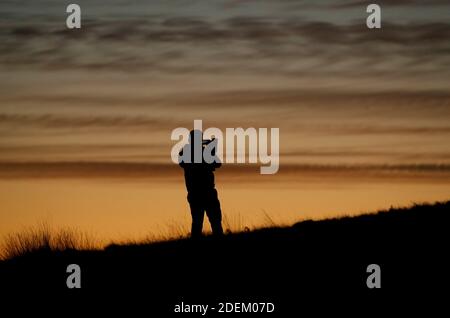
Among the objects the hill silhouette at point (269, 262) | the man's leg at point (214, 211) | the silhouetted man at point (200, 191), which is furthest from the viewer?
the man's leg at point (214, 211)

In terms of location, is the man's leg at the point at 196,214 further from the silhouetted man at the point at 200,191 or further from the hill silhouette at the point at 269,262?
the hill silhouette at the point at 269,262

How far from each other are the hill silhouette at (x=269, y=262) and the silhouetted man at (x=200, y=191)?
358mm

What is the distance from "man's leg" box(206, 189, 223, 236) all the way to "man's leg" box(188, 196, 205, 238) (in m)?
0.15

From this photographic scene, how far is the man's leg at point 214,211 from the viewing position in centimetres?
2016

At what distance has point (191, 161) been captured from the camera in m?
20.0

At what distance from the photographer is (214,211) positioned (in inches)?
795

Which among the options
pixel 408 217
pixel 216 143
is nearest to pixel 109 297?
pixel 216 143

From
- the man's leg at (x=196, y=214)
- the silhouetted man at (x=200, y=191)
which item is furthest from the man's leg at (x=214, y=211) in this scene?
the man's leg at (x=196, y=214)

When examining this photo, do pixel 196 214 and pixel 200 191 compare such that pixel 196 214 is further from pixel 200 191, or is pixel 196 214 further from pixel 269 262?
pixel 269 262

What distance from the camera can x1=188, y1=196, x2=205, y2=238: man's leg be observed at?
2025 centimetres

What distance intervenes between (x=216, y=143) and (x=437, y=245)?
4.82 metres

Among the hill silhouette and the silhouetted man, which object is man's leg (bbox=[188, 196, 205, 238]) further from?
the hill silhouette

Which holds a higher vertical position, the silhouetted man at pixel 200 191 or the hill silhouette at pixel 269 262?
the silhouetted man at pixel 200 191

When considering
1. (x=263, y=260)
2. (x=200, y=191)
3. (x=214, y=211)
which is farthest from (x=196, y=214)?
(x=263, y=260)
